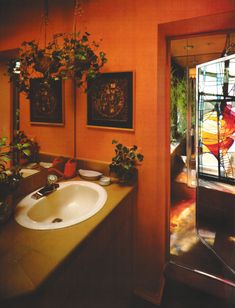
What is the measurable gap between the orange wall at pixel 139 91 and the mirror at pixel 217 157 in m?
0.72

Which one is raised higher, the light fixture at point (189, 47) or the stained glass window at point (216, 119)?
the light fixture at point (189, 47)

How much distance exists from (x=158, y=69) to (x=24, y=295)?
4.91 feet

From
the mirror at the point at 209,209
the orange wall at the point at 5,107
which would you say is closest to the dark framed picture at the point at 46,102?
the orange wall at the point at 5,107

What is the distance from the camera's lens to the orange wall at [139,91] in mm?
1541

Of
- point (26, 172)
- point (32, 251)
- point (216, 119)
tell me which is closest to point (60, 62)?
point (26, 172)

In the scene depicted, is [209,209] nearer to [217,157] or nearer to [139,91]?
[217,157]

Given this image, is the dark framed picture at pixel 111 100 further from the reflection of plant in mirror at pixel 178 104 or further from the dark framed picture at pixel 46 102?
the reflection of plant in mirror at pixel 178 104

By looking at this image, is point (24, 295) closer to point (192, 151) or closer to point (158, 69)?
point (158, 69)

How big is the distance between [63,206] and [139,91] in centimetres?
101

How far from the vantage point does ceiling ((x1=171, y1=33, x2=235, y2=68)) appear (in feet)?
10.4

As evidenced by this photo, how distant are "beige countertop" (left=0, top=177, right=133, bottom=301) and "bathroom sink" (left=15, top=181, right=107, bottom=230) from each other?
0.04 m

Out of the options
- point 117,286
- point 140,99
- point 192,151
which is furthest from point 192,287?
point 192,151

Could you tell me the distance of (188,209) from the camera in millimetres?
3033

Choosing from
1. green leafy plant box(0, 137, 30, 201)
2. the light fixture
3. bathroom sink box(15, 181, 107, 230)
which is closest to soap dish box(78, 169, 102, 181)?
bathroom sink box(15, 181, 107, 230)
